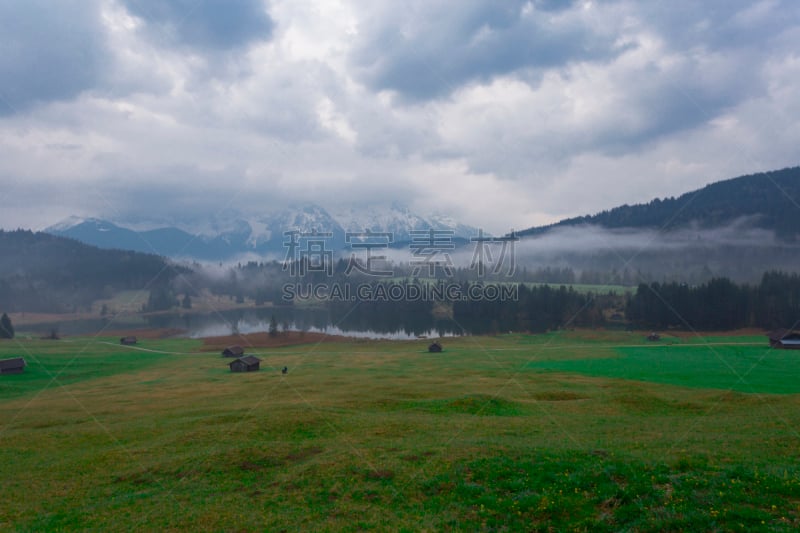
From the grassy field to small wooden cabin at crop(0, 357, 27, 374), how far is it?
16.9 meters

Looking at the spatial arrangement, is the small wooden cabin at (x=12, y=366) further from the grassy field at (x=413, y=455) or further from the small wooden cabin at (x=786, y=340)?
the small wooden cabin at (x=786, y=340)

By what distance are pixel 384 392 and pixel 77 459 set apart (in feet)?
83.9

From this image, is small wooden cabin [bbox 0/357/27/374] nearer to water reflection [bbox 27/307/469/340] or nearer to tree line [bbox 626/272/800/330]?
water reflection [bbox 27/307/469/340]

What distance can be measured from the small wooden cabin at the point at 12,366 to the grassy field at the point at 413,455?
16.9m

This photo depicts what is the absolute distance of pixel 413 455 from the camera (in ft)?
66.0

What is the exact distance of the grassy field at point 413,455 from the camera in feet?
45.4

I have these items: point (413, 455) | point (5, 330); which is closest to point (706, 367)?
point (413, 455)

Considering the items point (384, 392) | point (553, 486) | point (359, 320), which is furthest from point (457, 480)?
point (359, 320)

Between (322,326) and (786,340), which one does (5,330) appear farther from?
(786,340)

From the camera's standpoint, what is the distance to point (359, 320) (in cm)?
18600

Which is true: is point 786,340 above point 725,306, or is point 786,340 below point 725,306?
below

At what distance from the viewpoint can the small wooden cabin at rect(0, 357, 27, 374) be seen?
65.9m

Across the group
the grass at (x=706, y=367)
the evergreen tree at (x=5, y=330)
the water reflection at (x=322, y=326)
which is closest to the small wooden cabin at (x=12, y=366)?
the evergreen tree at (x=5, y=330)

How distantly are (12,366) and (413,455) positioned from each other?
74.2 meters
